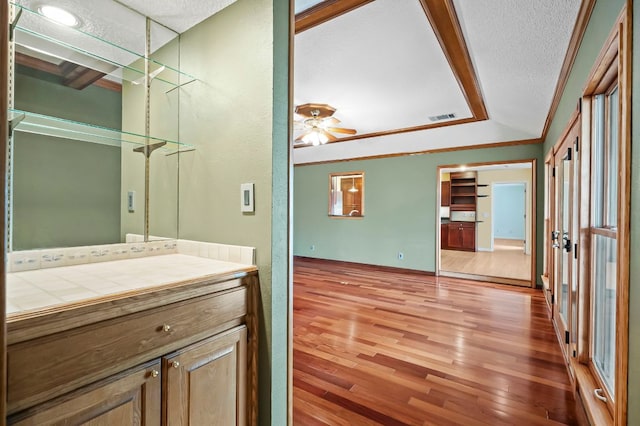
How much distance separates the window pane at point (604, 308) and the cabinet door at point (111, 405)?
2161 millimetres

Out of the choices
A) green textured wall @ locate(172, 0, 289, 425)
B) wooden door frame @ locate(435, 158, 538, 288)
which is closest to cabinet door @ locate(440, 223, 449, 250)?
wooden door frame @ locate(435, 158, 538, 288)

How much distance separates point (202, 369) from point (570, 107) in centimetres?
308

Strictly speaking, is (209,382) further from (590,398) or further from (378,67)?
(378,67)

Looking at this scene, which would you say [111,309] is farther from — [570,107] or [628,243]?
[570,107]

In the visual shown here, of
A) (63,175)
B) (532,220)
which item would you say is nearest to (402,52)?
(63,175)

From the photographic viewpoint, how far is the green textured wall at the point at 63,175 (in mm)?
1280

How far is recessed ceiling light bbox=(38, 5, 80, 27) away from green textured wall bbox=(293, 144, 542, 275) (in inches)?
201

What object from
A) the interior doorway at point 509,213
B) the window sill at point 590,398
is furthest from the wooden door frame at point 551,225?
the interior doorway at point 509,213

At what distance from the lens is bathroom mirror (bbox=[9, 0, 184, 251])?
1.29 m

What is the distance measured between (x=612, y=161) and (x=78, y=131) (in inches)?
111

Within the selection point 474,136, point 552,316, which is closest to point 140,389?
point 552,316

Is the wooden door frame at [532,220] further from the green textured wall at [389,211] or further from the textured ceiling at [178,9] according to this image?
the textured ceiling at [178,9]

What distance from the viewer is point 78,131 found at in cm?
146

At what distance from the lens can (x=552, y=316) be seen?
3273 millimetres
